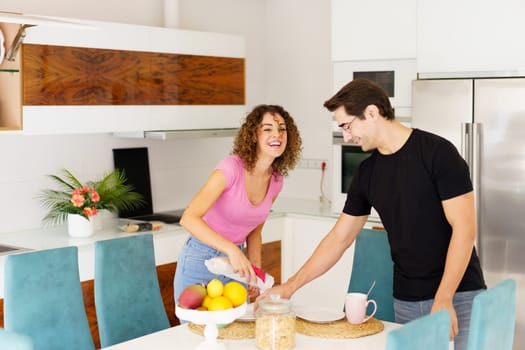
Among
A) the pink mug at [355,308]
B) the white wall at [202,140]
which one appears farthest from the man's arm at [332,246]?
the white wall at [202,140]

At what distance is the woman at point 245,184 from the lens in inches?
125

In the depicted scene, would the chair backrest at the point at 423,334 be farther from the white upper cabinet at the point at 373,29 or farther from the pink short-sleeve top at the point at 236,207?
the white upper cabinet at the point at 373,29

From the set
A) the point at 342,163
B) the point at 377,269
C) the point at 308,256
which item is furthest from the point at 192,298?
the point at 308,256

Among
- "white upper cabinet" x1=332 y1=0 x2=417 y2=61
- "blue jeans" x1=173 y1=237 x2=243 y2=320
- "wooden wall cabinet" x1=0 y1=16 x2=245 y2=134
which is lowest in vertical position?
"blue jeans" x1=173 y1=237 x2=243 y2=320

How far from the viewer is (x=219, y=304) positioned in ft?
7.82

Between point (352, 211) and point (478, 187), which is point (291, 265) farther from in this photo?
point (352, 211)

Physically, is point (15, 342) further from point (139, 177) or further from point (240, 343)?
point (139, 177)

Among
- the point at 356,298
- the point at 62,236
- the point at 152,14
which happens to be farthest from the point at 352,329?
the point at 152,14

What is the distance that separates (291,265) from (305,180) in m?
0.78

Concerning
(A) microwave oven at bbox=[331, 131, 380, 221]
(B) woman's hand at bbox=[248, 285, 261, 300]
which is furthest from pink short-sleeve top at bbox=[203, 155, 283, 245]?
(A) microwave oven at bbox=[331, 131, 380, 221]

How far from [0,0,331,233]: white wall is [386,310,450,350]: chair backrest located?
2945 millimetres

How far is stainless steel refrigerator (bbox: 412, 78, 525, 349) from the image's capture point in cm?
397

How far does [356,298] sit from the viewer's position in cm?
271

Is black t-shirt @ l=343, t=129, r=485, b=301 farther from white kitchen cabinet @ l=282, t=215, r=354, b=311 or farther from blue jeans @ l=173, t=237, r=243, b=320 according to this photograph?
white kitchen cabinet @ l=282, t=215, r=354, b=311
